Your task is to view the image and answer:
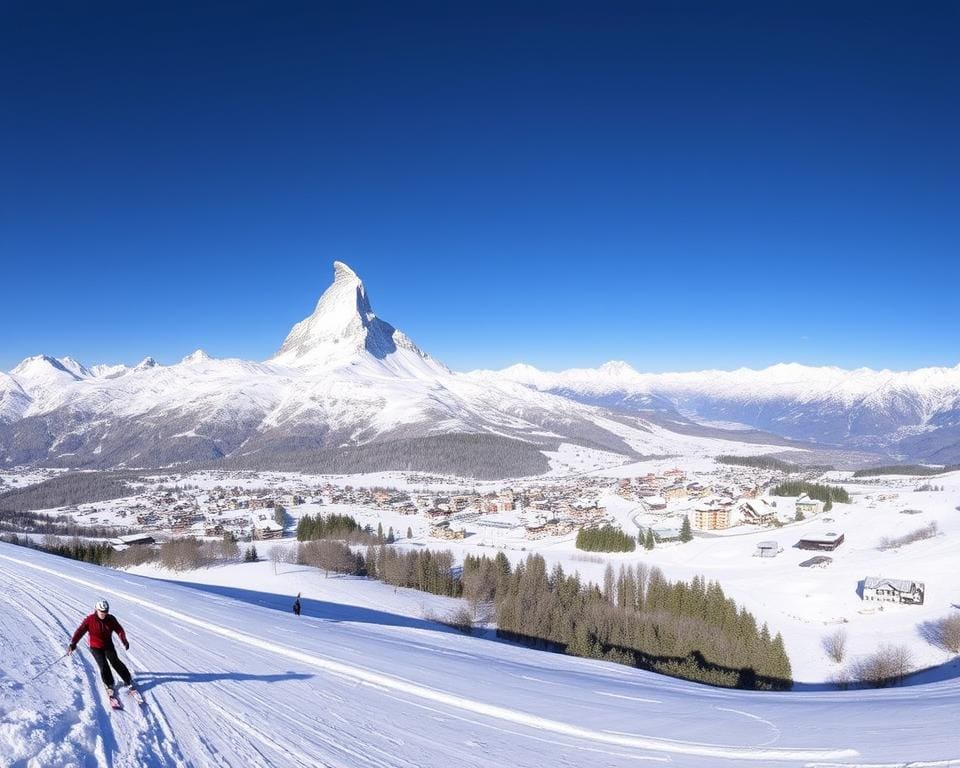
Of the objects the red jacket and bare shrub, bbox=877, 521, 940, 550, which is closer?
the red jacket

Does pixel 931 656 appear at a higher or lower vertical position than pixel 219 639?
lower

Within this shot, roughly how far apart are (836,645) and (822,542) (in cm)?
3154

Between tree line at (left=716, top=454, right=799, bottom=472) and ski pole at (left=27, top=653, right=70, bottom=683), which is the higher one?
tree line at (left=716, top=454, right=799, bottom=472)

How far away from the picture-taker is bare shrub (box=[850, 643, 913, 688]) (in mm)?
28969

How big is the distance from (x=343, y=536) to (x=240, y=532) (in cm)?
2760

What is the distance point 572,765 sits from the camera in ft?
20.6

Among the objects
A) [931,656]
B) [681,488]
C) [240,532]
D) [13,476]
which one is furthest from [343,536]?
[13,476]

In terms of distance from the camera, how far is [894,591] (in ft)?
136

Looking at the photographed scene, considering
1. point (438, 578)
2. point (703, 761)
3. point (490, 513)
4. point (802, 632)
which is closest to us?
point (703, 761)

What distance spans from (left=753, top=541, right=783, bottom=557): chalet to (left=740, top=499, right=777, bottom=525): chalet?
1742 centimetres

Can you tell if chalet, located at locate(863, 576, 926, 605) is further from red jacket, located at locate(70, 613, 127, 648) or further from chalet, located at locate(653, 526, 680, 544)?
red jacket, located at locate(70, 613, 127, 648)

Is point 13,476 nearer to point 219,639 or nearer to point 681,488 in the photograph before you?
point 681,488

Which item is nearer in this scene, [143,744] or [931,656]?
[143,744]

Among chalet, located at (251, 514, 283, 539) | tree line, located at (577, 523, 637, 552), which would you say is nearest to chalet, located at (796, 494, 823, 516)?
tree line, located at (577, 523, 637, 552)
